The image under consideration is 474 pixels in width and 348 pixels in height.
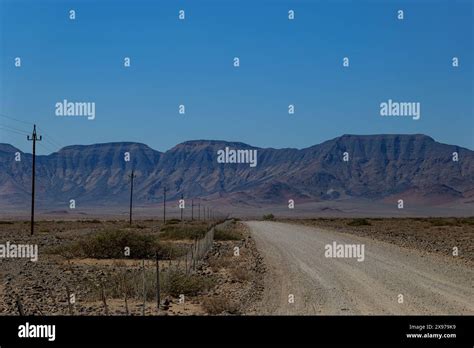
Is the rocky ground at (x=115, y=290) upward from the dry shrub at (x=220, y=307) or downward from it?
downward

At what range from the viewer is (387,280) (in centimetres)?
1894

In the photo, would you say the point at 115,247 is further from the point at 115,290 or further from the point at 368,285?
the point at 368,285

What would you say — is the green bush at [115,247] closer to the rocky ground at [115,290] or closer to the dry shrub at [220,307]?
the rocky ground at [115,290]

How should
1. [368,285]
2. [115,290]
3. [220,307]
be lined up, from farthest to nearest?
[368,285] < [115,290] < [220,307]

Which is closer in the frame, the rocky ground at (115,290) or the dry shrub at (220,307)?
the dry shrub at (220,307)

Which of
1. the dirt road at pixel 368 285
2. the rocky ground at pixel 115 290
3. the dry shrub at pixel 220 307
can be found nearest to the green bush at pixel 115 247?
the rocky ground at pixel 115 290

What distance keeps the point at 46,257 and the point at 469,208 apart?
170216mm

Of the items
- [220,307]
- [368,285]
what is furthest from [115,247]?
[220,307]

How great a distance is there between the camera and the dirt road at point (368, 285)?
13.9 meters

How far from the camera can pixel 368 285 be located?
1783 centimetres

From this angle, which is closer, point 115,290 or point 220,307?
point 220,307

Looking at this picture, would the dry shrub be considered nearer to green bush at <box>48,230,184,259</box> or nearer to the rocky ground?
the rocky ground
